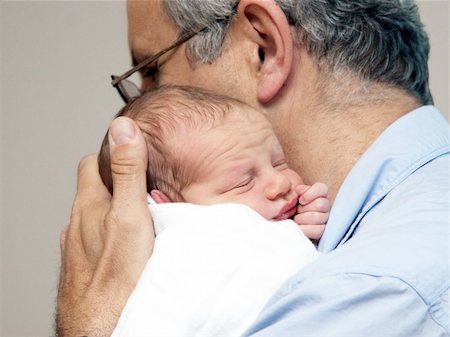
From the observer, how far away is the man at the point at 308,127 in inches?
57.5

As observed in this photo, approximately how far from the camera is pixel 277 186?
5.16 feet

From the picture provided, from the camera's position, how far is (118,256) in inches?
63.4

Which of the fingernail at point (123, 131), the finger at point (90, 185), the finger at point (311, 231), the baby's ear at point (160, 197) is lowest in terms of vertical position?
the finger at point (311, 231)

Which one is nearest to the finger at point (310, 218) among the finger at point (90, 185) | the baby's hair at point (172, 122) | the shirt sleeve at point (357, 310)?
the baby's hair at point (172, 122)

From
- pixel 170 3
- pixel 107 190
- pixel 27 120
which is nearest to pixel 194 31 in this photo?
pixel 170 3

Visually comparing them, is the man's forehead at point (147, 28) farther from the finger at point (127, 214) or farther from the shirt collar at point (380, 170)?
the shirt collar at point (380, 170)

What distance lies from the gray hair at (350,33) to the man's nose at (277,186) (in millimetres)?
305

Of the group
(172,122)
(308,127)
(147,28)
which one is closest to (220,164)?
(172,122)

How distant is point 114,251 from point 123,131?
0.76ft

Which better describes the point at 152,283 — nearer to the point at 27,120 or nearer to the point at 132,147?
the point at 132,147

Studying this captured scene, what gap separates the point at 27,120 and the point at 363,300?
2.55 meters

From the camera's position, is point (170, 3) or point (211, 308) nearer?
point (211, 308)

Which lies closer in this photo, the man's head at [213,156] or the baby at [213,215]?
the baby at [213,215]

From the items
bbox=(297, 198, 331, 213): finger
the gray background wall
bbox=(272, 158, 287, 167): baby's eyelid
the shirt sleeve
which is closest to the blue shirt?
the shirt sleeve
